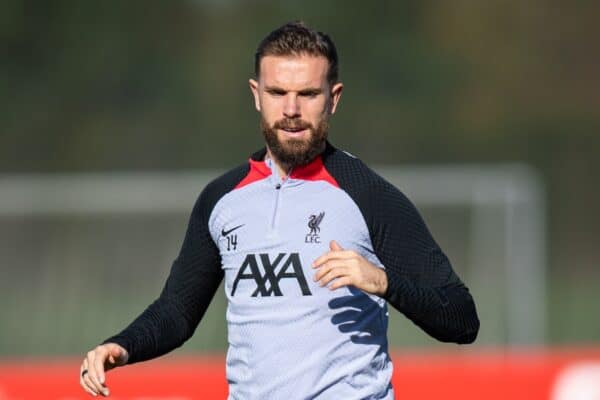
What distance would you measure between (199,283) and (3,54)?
1444cm

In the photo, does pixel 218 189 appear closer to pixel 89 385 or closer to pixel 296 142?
pixel 296 142

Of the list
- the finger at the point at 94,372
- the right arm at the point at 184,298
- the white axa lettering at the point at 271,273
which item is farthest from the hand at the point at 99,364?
the white axa lettering at the point at 271,273

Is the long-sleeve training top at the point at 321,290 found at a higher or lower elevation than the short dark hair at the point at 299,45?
lower

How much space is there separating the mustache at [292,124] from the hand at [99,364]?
2.75 feet

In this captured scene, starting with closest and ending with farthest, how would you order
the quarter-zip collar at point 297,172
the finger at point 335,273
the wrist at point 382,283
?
1. the finger at point 335,273
2. the wrist at point 382,283
3. the quarter-zip collar at point 297,172

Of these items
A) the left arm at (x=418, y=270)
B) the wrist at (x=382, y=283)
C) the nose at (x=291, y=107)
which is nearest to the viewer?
the wrist at (x=382, y=283)

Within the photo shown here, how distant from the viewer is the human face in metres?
3.71

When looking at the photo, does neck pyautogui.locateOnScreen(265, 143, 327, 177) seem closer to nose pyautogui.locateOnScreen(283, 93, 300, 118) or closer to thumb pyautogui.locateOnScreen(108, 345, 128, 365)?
nose pyautogui.locateOnScreen(283, 93, 300, 118)

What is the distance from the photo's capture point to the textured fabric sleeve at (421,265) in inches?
143

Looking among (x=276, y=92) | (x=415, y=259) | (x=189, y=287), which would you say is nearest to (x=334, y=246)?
(x=415, y=259)

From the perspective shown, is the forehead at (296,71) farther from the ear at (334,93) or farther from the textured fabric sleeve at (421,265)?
the textured fabric sleeve at (421,265)

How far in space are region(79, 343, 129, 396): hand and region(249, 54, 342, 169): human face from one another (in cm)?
78

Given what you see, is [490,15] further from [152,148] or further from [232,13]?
[152,148]

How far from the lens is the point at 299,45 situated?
3754mm
